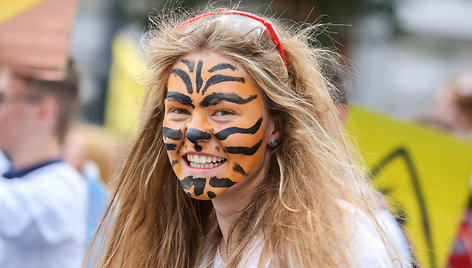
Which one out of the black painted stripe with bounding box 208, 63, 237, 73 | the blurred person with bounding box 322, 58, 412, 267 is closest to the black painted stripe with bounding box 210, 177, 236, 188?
the black painted stripe with bounding box 208, 63, 237, 73

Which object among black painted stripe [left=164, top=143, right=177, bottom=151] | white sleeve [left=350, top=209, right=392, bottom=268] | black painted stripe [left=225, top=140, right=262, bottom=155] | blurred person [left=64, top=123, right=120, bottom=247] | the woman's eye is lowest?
blurred person [left=64, top=123, right=120, bottom=247]

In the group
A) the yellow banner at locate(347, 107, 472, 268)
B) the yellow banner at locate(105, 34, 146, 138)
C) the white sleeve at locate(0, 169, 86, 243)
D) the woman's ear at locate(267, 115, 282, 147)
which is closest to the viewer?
the woman's ear at locate(267, 115, 282, 147)

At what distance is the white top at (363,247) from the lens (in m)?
2.02

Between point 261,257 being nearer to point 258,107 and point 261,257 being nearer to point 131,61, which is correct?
point 258,107

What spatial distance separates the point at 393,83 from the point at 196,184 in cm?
1367

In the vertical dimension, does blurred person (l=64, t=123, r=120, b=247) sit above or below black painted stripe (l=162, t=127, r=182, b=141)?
below

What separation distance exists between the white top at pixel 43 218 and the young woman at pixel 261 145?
45.5 inches

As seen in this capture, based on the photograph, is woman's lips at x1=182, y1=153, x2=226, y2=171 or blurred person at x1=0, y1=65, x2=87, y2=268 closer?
woman's lips at x1=182, y1=153, x2=226, y2=171

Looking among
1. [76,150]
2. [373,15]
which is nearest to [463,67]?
[373,15]

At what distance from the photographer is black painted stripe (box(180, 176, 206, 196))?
2211 mm

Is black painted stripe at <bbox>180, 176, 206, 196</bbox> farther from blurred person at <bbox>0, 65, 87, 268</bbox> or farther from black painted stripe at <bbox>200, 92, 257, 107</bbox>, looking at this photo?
blurred person at <bbox>0, 65, 87, 268</bbox>

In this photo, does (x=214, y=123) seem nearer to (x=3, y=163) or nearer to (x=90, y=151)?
(x=3, y=163)

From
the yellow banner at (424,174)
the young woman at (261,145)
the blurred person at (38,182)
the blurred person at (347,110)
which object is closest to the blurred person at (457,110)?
the yellow banner at (424,174)

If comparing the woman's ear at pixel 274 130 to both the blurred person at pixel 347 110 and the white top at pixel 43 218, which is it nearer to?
the blurred person at pixel 347 110
